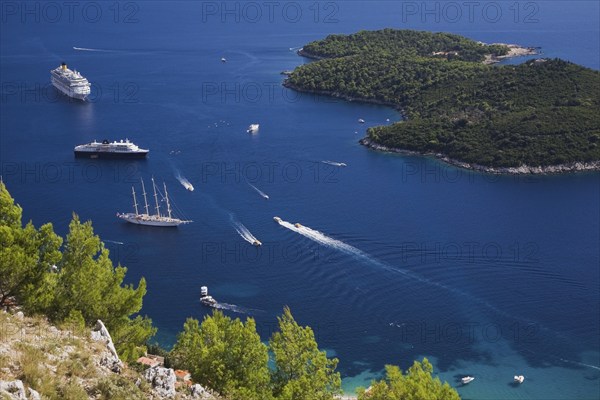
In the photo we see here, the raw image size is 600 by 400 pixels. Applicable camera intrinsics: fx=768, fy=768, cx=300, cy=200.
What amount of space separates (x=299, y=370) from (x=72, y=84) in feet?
238

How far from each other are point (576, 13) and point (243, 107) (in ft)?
336

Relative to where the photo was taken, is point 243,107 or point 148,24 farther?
point 148,24

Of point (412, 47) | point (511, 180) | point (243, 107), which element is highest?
point (412, 47)

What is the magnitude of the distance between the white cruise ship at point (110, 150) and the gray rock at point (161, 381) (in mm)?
50710

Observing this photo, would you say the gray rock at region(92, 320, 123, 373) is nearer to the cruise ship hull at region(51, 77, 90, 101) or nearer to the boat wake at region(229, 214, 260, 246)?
the boat wake at region(229, 214, 260, 246)

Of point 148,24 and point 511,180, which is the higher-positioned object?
point 148,24

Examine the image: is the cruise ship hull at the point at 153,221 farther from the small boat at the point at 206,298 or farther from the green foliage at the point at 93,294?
the green foliage at the point at 93,294

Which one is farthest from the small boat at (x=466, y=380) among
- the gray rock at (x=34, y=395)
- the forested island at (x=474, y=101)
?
the forested island at (x=474, y=101)

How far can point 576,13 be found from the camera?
527 ft

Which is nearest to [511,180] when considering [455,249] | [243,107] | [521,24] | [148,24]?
[455,249]

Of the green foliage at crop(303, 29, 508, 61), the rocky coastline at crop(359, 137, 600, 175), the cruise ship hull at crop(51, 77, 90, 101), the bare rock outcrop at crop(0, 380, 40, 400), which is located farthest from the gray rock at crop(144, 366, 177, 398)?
the green foliage at crop(303, 29, 508, 61)

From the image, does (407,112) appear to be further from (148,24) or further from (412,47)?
Answer: (148,24)

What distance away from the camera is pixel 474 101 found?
81.9 m

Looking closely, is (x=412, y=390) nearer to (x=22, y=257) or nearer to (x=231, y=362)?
(x=231, y=362)
